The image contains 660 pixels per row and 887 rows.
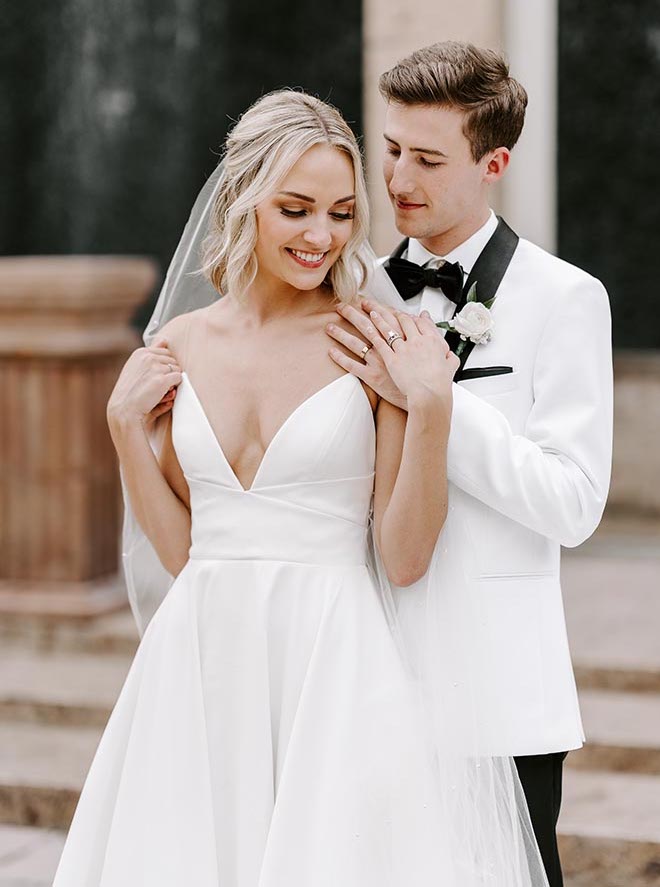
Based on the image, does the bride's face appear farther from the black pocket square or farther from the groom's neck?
the black pocket square

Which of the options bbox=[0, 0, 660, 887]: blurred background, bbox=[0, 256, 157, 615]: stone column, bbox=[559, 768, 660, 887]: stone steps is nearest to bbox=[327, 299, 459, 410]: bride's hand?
bbox=[0, 0, 660, 887]: blurred background

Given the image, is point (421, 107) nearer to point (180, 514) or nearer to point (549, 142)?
point (180, 514)

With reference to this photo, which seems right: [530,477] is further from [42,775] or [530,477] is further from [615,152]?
[615,152]

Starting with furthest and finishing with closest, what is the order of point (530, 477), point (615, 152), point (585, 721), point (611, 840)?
point (615, 152)
point (585, 721)
point (611, 840)
point (530, 477)

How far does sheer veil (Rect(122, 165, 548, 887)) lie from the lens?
2.78m

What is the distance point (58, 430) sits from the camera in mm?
5836

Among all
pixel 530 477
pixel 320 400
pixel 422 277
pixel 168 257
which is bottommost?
pixel 530 477

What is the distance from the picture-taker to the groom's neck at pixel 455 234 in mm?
2826

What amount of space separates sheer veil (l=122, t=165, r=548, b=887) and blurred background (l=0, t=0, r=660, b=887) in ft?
4.30

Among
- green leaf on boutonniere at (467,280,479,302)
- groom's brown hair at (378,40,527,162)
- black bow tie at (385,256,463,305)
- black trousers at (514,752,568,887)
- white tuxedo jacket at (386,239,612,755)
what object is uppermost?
groom's brown hair at (378,40,527,162)

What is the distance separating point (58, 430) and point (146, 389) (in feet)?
9.97

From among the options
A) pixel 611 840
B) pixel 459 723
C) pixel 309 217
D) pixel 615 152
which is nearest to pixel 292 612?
pixel 459 723

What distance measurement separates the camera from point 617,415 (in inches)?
303

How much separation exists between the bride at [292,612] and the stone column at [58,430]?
2917 mm
